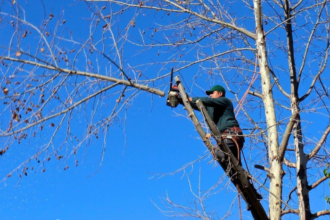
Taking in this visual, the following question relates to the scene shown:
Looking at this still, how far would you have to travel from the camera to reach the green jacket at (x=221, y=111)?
6.18m

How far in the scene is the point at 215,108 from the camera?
6367mm

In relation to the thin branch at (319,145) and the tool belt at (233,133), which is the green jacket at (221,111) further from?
the thin branch at (319,145)

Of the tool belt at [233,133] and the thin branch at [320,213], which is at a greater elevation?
the tool belt at [233,133]

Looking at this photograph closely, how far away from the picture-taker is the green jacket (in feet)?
20.3

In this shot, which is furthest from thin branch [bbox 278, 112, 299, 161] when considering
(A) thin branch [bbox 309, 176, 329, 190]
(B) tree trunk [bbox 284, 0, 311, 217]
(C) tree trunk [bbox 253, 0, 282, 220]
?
(A) thin branch [bbox 309, 176, 329, 190]

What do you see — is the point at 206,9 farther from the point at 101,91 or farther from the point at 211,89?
the point at 101,91

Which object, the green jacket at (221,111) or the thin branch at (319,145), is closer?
the green jacket at (221,111)

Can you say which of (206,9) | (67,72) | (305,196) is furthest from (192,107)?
(305,196)

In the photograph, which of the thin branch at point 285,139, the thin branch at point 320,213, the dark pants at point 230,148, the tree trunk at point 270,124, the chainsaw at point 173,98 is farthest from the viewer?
the thin branch at point 320,213

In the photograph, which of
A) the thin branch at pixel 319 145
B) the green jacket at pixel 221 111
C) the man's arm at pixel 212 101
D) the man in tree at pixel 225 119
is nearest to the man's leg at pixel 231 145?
the man in tree at pixel 225 119

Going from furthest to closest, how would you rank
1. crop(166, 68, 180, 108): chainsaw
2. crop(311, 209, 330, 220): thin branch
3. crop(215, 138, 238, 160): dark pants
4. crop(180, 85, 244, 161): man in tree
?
crop(311, 209, 330, 220): thin branch
crop(180, 85, 244, 161): man in tree
crop(166, 68, 180, 108): chainsaw
crop(215, 138, 238, 160): dark pants

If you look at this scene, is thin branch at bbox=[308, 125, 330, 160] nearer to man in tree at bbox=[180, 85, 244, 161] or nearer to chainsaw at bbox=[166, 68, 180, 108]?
man in tree at bbox=[180, 85, 244, 161]

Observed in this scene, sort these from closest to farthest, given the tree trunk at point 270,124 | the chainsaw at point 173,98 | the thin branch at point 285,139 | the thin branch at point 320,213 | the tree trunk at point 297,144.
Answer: the chainsaw at point 173,98 → the tree trunk at point 270,124 → the thin branch at point 285,139 → the thin branch at point 320,213 → the tree trunk at point 297,144

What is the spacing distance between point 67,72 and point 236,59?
11.6 feet
